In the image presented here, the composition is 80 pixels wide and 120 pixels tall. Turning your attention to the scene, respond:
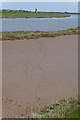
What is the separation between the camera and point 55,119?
376 cm

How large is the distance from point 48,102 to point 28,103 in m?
0.46

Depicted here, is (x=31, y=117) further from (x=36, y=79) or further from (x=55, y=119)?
(x=36, y=79)

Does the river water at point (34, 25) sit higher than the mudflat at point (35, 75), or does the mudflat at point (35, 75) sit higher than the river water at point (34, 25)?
the river water at point (34, 25)

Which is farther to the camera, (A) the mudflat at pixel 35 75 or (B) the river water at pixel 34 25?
(B) the river water at pixel 34 25

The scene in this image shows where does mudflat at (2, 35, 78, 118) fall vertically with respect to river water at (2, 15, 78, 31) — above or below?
below

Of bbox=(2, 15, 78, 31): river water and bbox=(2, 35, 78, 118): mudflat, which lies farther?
bbox=(2, 15, 78, 31): river water

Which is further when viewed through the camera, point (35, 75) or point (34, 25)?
point (34, 25)

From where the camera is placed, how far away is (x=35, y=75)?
761 cm

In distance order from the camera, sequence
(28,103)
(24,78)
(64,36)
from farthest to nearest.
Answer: (64,36)
(24,78)
(28,103)

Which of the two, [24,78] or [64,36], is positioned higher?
[64,36]

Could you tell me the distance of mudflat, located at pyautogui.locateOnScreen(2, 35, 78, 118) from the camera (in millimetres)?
5629

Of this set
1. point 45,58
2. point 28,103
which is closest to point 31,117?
point 28,103

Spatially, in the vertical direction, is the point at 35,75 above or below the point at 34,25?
below

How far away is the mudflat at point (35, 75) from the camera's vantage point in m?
5.63
